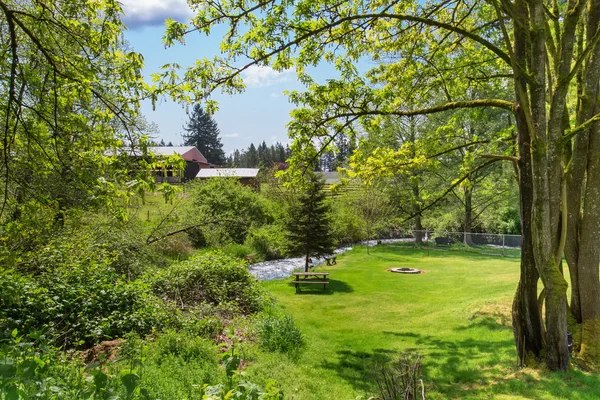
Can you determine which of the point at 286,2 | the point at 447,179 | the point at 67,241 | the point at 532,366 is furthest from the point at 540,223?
the point at 447,179

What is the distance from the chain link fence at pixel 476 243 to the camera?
2182 centimetres

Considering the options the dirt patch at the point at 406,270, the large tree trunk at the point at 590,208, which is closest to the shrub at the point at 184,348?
the large tree trunk at the point at 590,208

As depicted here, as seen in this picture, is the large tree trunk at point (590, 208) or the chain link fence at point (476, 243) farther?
the chain link fence at point (476, 243)

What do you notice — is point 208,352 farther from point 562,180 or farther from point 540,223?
point 562,180

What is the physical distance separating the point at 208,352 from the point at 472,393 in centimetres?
369

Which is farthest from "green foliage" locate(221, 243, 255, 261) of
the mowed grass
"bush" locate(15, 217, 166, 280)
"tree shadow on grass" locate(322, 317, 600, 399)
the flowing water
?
"tree shadow on grass" locate(322, 317, 600, 399)

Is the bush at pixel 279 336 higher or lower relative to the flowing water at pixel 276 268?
higher

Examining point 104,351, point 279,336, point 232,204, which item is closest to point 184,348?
point 104,351

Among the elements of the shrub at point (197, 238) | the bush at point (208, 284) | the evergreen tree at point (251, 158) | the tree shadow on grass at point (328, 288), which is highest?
the evergreen tree at point (251, 158)

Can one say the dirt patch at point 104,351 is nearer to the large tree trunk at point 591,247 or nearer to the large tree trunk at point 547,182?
the large tree trunk at point 547,182

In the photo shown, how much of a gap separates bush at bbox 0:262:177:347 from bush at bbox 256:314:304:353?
1.62 meters

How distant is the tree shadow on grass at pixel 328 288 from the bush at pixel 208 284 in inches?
151

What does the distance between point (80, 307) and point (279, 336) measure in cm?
331

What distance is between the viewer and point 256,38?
5762 mm
